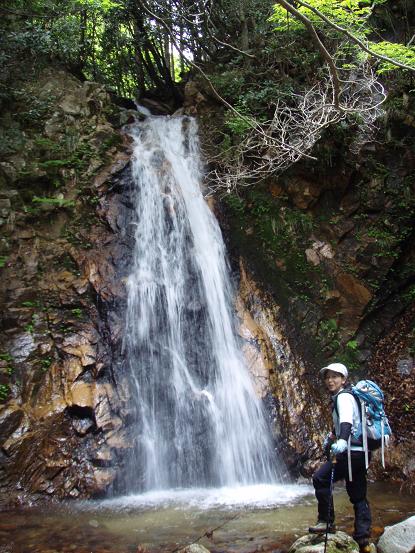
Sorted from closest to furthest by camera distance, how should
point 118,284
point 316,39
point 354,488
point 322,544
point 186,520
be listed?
point 316,39 → point 322,544 → point 354,488 → point 186,520 → point 118,284

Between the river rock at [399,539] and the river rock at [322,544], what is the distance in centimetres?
28

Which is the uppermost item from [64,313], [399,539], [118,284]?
[118,284]

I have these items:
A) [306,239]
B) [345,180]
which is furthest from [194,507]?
[345,180]

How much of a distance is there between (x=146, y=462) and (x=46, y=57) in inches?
345

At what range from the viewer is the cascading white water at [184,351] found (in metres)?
6.17

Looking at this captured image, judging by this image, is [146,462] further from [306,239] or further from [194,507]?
[306,239]

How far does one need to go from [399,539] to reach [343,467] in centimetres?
70

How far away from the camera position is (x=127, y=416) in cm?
638

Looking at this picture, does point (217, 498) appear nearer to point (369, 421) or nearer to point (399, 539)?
point (399, 539)

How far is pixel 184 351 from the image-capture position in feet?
23.5

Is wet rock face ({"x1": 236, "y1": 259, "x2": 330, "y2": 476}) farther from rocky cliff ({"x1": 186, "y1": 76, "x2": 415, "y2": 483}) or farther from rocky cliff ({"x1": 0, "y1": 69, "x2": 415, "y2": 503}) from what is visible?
rocky cliff ({"x1": 186, "y1": 76, "x2": 415, "y2": 483})

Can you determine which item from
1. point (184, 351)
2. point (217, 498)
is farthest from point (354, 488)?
point (184, 351)

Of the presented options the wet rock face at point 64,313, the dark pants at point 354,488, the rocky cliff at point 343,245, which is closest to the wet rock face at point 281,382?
the rocky cliff at point 343,245

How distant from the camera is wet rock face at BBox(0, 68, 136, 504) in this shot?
230 inches
